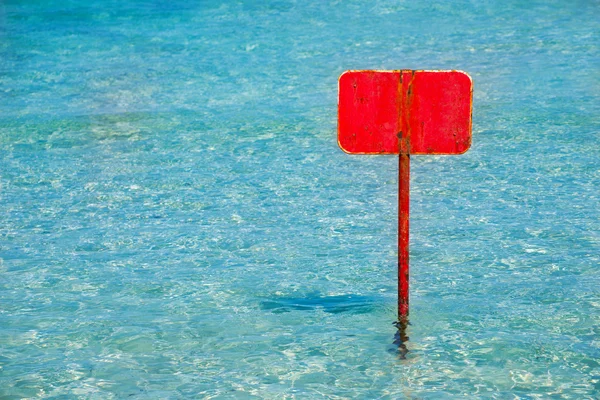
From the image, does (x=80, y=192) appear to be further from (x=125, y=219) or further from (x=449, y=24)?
(x=449, y=24)

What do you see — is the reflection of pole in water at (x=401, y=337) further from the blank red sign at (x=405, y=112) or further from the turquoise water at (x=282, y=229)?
the blank red sign at (x=405, y=112)

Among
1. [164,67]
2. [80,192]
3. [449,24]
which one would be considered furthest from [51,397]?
[449,24]

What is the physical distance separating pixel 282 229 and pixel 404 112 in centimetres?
252

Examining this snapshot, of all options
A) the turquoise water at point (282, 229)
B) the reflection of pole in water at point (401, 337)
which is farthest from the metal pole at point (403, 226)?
the turquoise water at point (282, 229)

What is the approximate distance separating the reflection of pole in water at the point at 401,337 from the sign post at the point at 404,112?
0.90m

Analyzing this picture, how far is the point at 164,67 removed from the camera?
14109mm

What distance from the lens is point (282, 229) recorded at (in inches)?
301

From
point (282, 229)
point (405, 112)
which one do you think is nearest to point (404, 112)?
point (405, 112)

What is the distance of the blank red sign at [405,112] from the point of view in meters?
5.21

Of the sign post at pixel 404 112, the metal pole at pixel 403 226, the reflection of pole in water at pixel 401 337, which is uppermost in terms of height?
the sign post at pixel 404 112

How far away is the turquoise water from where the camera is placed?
5.23 metres

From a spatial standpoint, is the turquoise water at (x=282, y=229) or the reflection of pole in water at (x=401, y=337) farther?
the reflection of pole in water at (x=401, y=337)

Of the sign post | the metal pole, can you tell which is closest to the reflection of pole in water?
the metal pole

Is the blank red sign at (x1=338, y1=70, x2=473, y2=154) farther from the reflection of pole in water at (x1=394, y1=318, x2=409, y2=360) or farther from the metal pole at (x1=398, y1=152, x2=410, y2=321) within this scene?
the reflection of pole in water at (x1=394, y1=318, x2=409, y2=360)
